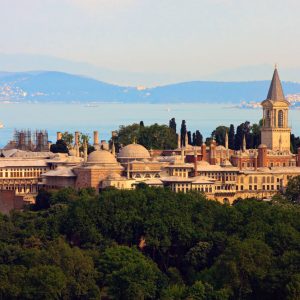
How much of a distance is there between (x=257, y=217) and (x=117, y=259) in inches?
279

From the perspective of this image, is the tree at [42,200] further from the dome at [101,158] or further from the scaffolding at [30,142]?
the scaffolding at [30,142]

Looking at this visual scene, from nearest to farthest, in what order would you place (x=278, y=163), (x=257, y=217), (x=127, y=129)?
(x=257, y=217) → (x=278, y=163) → (x=127, y=129)

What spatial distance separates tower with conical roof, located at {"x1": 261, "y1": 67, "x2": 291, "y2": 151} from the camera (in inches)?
3435

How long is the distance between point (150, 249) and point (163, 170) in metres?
17.8

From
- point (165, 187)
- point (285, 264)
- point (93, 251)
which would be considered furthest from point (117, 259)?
point (165, 187)

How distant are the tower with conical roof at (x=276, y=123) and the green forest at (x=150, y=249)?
70.2ft

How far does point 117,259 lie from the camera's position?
177 feet

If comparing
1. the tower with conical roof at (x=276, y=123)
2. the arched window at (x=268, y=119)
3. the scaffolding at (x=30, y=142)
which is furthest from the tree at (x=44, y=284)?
the scaffolding at (x=30, y=142)

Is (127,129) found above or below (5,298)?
above

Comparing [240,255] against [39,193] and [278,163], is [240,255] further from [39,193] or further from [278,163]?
[278,163]

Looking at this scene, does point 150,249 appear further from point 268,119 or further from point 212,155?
point 268,119

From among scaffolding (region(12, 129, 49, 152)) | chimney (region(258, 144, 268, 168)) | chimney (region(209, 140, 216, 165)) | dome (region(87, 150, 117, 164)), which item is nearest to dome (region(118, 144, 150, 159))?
dome (region(87, 150, 117, 164))

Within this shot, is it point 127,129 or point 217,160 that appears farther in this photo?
point 127,129

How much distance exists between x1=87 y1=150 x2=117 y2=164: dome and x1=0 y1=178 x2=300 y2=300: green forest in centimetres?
829
